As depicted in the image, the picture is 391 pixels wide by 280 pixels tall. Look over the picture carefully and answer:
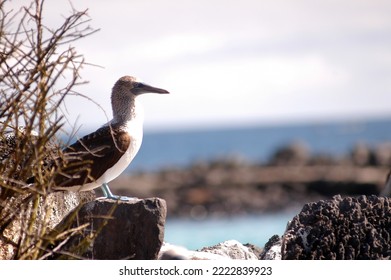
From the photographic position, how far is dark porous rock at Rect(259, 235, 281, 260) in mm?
7506

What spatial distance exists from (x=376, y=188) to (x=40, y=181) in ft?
94.1

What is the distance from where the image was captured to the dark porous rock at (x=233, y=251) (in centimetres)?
779

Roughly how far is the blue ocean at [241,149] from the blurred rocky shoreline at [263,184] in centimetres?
132

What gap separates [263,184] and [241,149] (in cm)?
5573

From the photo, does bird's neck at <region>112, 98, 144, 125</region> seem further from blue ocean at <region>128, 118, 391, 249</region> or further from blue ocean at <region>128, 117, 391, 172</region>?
blue ocean at <region>128, 117, 391, 172</region>

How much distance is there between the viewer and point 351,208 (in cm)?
689

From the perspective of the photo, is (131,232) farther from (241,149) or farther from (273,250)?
(241,149)

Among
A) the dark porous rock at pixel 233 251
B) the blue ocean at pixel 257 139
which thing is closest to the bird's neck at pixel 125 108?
the dark porous rock at pixel 233 251

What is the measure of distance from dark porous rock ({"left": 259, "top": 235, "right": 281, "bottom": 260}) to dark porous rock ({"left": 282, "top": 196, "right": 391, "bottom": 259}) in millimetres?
588

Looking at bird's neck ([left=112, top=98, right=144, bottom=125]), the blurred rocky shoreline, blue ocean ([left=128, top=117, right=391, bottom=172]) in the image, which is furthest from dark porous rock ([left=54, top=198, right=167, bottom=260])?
blue ocean ([left=128, top=117, right=391, bottom=172])

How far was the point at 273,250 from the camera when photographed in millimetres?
7641

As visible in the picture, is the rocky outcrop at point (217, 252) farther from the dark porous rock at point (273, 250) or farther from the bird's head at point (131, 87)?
the bird's head at point (131, 87)

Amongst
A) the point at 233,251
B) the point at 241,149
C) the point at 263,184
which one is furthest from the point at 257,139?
the point at 233,251
